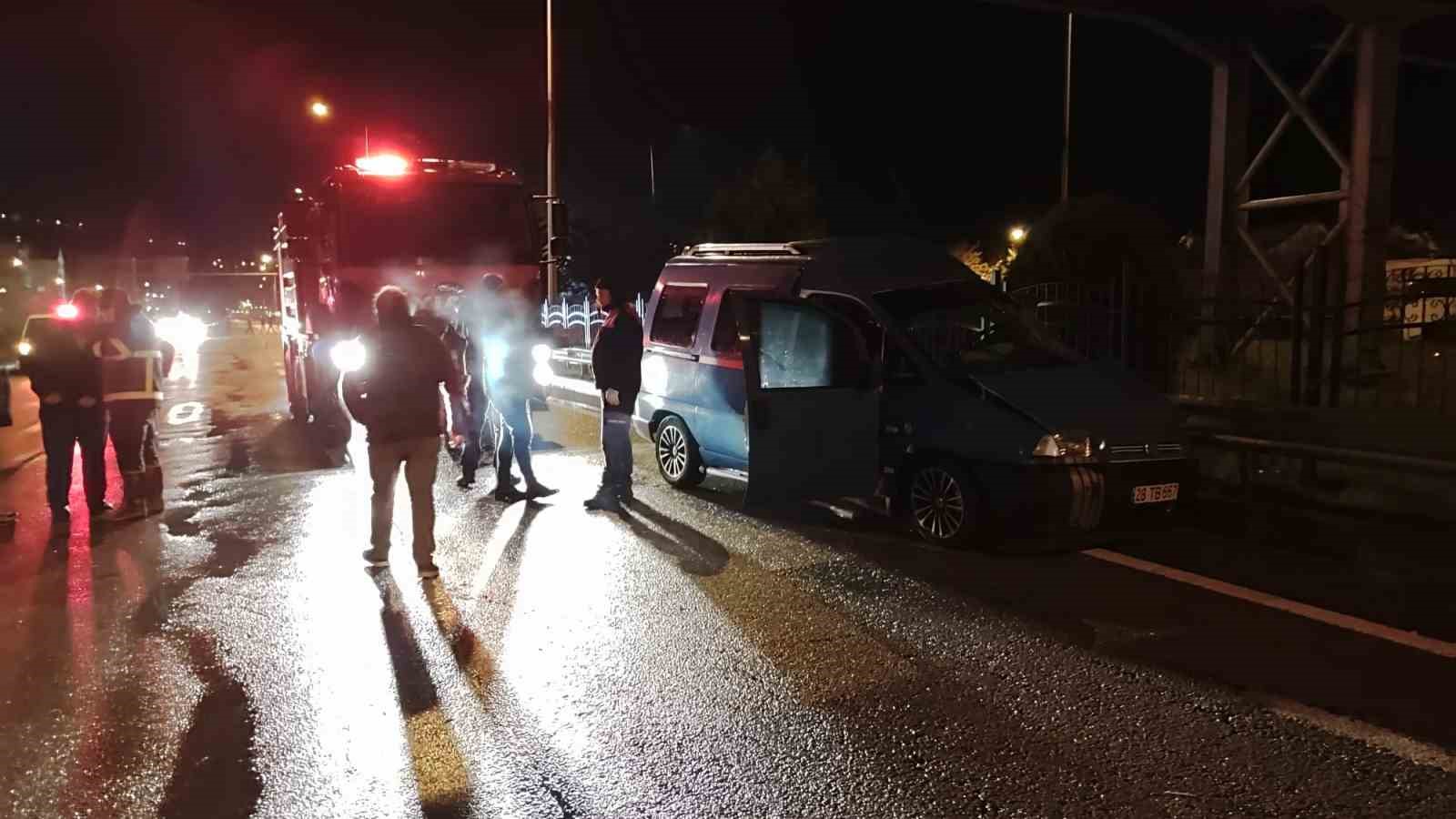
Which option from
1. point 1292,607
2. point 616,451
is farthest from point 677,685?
point 616,451

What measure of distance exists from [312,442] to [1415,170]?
36258 millimetres

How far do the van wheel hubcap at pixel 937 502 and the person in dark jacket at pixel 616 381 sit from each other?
2441 mm

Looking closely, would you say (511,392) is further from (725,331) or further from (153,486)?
(153,486)

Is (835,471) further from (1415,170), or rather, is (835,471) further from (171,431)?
(1415,170)

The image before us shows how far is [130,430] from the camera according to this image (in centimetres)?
→ 899

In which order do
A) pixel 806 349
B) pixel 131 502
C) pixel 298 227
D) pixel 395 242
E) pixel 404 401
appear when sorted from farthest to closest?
pixel 298 227, pixel 395 242, pixel 131 502, pixel 806 349, pixel 404 401

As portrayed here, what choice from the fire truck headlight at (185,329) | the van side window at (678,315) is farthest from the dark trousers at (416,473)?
the fire truck headlight at (185,329)

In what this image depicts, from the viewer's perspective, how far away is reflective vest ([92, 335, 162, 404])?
870 centimetres

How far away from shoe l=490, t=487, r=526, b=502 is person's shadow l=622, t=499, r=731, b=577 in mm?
979

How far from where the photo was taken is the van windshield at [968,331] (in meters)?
7.35

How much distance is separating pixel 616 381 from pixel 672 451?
105cm

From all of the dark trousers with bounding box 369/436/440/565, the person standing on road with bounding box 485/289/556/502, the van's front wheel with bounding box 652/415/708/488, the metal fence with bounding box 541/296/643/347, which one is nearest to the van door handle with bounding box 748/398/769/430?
the van's front wheel with bounding box 652/415/708/488

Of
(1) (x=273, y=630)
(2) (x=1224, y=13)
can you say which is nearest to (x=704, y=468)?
(1) (x=273, y=630)

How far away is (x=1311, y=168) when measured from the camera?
31672 millimetres
